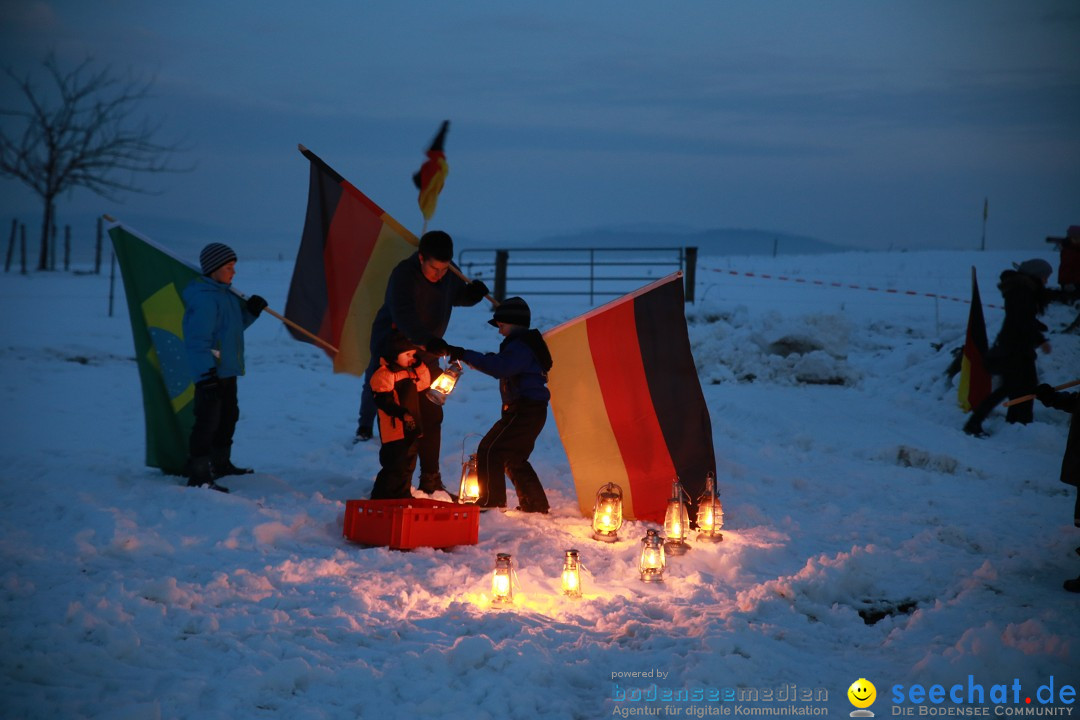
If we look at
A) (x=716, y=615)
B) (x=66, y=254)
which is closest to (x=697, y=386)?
(x=716, y=615)

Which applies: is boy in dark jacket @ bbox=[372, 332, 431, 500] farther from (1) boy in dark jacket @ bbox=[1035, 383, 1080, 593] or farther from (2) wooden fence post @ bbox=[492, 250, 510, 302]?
(2) wooden fence post @ bbox=[492, 250, 510, 302]

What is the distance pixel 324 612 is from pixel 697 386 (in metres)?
3.36

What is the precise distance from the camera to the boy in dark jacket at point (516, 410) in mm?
6980

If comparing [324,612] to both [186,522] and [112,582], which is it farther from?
[186,522]

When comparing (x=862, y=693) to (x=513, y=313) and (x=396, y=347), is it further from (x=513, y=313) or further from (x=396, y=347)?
(x=396, y=347)

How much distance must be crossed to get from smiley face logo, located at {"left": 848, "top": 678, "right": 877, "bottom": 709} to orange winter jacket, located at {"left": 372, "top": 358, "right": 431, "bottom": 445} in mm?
3594

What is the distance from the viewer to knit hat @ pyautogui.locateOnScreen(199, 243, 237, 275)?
282 inches

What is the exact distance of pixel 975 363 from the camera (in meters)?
11.1

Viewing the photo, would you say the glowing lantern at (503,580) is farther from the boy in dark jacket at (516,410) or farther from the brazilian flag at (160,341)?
the brazilian flag at (160,341)

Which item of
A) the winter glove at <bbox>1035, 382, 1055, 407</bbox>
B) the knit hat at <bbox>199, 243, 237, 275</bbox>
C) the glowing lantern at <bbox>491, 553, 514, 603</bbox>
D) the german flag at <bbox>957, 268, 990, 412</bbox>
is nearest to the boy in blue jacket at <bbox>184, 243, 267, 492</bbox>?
the knit hat at <bbox>199, 243, 237, 275</bbox>

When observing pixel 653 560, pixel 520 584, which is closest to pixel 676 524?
pixel 653 560

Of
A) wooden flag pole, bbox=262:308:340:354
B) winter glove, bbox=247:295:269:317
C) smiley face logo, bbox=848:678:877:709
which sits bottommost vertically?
smiley face logo, bbox=848:678:877:709

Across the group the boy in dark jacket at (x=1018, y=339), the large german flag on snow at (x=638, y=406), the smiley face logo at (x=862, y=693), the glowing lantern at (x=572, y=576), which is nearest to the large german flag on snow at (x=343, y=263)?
the large german flag on snow at (x=638, y=406)

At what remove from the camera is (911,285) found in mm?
21734
